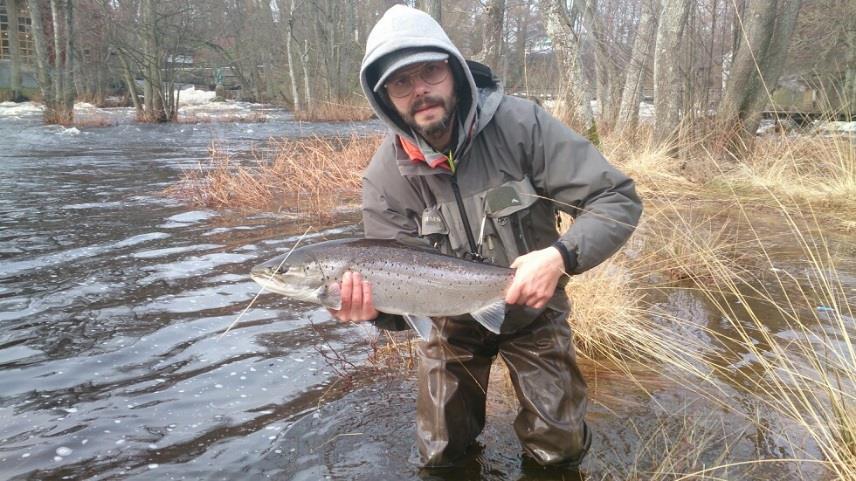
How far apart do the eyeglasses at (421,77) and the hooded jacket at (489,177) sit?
8cm

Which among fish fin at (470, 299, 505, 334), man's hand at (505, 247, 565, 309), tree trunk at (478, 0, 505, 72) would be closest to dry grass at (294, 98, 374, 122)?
tree trunk at (478, 0, 505, 72)

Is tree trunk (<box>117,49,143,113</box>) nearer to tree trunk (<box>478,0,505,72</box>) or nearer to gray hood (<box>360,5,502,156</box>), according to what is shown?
tree trunk (<box>478,0,505,72</box>)

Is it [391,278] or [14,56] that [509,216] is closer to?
[391,278]

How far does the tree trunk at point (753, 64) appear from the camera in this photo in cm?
1058

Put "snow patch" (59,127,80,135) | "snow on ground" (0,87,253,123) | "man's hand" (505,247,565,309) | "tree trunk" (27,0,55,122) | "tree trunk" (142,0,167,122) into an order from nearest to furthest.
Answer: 1. "man's hand" (505,247,565,309)
2. "snow patch" (59,127,80,135)
3. "tree trunk" (27,0,55,122)
4. "tree trunk" (142,0,167,122)
5. "snow on ground" (0,87,253,123)

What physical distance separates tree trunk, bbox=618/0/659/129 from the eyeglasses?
31.5ft

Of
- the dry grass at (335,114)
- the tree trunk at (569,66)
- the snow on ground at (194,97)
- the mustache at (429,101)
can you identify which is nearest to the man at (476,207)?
the mustache at (429,101)

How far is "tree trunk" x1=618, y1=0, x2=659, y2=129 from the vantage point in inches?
482

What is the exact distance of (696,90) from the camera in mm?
10742

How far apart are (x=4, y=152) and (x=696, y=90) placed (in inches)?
584

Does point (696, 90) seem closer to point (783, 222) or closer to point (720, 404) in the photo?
point (783, 222)

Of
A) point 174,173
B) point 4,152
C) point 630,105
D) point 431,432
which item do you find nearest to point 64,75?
point 4,152

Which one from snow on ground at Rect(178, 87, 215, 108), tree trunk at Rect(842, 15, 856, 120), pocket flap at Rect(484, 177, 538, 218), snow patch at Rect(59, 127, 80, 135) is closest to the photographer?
pocket flap at Rect(484, 177, 538, 218)

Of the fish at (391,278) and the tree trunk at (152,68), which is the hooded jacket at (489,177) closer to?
the fish at (391,278)
